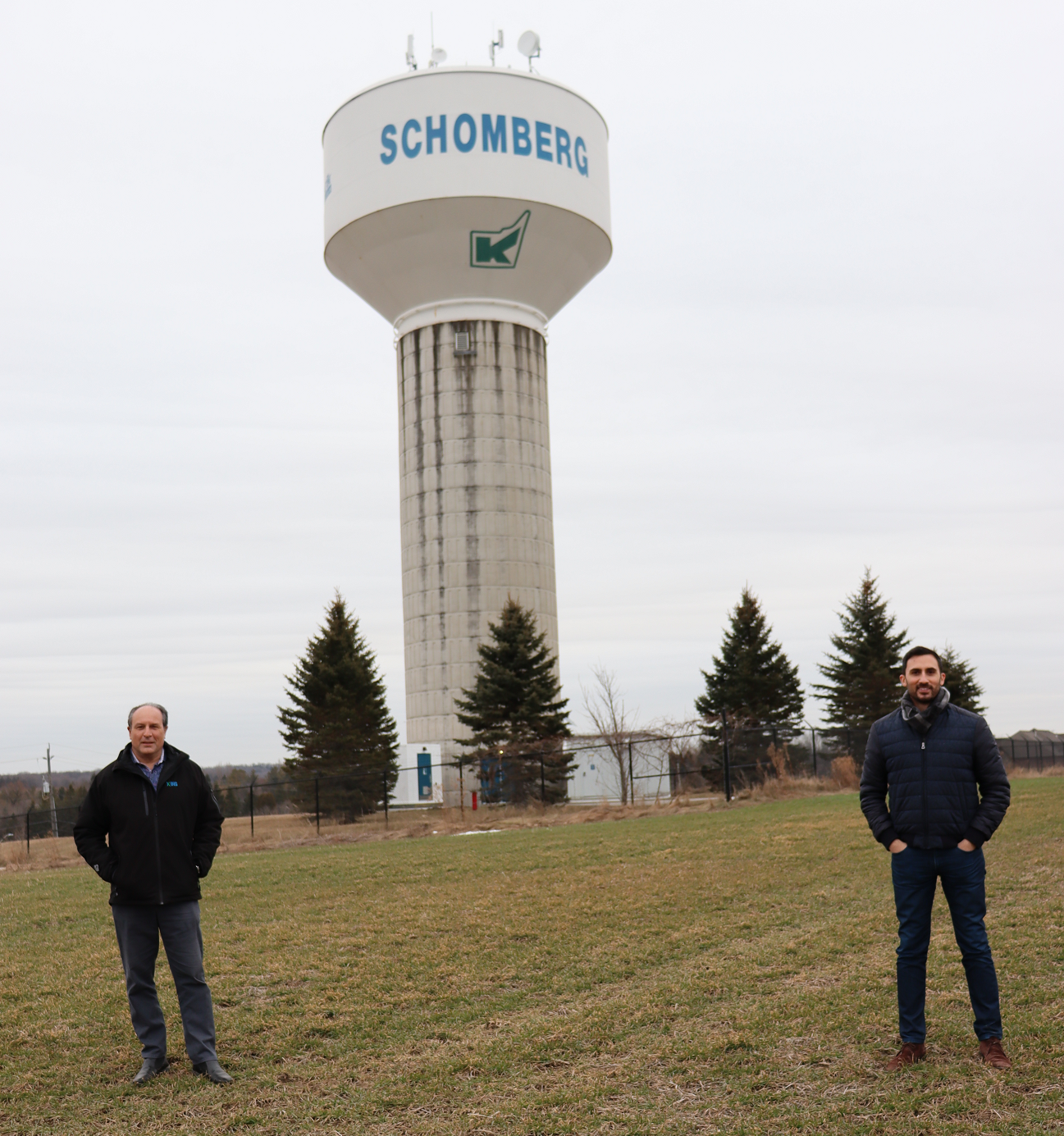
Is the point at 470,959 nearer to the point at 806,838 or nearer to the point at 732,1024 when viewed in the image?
the point at 732,1024

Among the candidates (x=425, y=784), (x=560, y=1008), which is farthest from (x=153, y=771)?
(x=425, y=784)

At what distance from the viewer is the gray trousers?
757 centimetres

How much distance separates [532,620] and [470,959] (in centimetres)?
3332

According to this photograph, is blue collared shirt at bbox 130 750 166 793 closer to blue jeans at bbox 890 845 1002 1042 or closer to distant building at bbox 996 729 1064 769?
blue jeans at bbox 890 845 1002 1042

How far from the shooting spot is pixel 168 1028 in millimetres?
8852

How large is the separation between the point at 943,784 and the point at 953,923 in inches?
30.7

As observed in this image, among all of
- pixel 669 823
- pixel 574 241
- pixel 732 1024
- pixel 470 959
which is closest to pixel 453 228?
pixel 574 241

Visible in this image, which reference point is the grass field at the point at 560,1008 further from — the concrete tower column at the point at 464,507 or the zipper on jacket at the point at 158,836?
the concrete tower column at the point at 464,507

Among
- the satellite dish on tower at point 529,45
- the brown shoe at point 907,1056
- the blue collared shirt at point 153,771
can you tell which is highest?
the satellite dish on tower at point 529,45

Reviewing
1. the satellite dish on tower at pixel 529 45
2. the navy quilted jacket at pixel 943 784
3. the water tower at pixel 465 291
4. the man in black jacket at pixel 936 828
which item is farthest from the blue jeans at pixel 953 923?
the satellite dish on tower at pixel 529 45

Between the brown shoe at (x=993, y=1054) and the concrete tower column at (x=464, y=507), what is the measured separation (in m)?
39.1

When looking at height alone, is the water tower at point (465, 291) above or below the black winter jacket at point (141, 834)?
above

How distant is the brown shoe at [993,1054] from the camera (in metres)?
6.62

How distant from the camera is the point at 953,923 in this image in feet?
22.6
